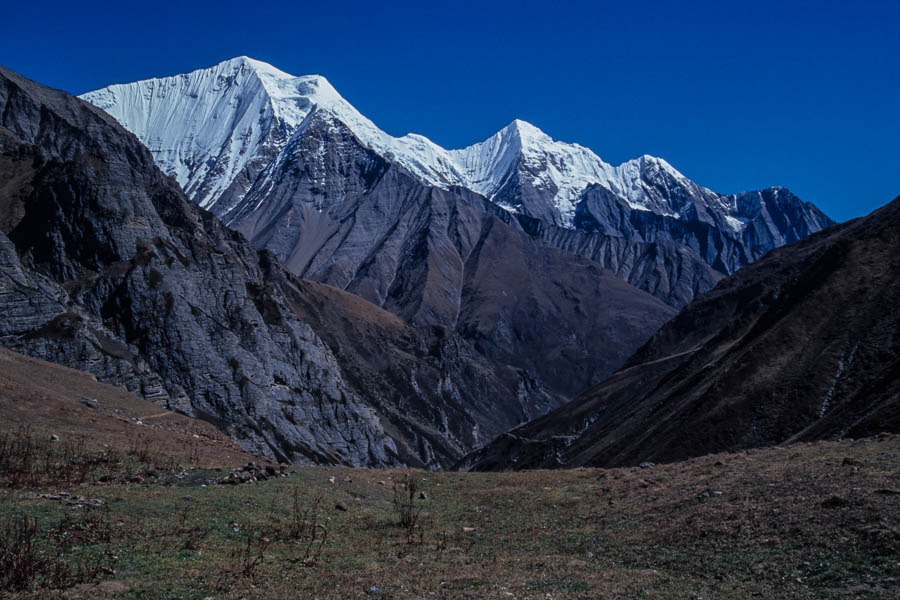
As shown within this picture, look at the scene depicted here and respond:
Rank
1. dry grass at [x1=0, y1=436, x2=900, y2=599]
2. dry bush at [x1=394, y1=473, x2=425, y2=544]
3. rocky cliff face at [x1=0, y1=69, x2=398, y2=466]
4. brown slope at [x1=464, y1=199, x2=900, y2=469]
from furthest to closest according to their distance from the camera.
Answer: rocky cliff face at [x1=0, y1=69, x2=398, y2=466], brown slope at [x1=464, y1=199, x2=900, y2=469], dry bush at [x1=394, y1=473, x2=425, y2=544], dry grass at [x1=0, y1=436, x2=900, y2=599]

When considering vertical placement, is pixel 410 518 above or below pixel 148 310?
below

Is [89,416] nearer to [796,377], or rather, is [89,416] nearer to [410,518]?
[410,518]

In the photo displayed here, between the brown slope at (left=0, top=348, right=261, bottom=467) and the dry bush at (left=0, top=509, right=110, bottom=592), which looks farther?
the brown slope at (left=0, top=348, right=261, bottom=467)

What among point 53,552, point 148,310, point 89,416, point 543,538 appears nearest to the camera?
point 53,552

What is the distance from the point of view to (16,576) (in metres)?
12.4

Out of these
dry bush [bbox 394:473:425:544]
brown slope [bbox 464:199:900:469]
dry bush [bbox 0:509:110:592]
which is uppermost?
brown slope [bbox 464:199:900:469]

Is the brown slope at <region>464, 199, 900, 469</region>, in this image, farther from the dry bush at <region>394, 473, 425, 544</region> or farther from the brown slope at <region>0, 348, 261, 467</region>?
the brown slope at <region>0, 348, 261, 467</region>

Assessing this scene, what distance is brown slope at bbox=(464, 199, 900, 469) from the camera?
5172cm

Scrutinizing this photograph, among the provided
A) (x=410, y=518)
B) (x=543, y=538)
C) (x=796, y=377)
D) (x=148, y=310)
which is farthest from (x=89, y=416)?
(x=148, y=310)

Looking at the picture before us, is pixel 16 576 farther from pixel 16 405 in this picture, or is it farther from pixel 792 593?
pixel 16 405

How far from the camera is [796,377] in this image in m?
57.9

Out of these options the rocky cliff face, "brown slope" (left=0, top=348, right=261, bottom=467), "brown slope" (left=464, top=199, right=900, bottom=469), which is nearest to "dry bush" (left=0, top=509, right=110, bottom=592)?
"brown slope" (left=0, top=348, right=261, bottom=467)

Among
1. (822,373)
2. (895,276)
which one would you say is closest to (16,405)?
(822,373)

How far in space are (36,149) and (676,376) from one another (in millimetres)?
115761
